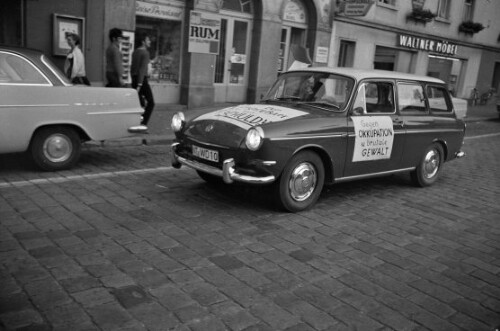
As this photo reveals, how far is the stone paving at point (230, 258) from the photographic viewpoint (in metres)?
3.28

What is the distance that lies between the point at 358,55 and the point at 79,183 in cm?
1560

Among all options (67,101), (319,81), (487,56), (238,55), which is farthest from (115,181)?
(487,56)

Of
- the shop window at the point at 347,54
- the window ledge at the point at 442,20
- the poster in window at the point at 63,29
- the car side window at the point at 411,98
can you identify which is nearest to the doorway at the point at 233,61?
the poster in window at the point at 63,29

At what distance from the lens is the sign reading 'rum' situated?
70.7ft

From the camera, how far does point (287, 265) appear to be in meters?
4.13

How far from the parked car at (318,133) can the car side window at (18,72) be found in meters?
1.92

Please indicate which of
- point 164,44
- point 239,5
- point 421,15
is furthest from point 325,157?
point 421,15

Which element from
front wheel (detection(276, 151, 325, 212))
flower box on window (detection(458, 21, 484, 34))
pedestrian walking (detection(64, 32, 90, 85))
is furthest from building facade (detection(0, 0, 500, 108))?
front wheel (detection(276, 151, 325, 212))

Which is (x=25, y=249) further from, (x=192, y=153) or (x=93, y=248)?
(x=192, y=153)

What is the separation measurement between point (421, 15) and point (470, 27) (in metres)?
4.88

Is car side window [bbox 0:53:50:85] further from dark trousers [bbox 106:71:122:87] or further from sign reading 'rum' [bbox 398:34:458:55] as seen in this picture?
sign reading 'rum' [bbox 398:34:458:55]

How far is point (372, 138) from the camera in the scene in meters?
6.25

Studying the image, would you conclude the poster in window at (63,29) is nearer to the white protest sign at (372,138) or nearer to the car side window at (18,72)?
the car side window at (18,72)

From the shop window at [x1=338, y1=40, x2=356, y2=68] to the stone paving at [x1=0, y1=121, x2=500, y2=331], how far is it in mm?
13536
